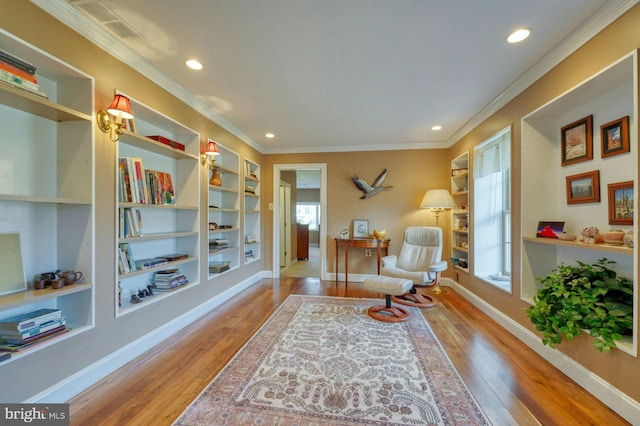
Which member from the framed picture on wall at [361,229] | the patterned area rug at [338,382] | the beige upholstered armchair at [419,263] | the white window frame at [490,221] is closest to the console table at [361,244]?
the framed picture on wall at [361,229]

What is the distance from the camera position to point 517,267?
2.43m

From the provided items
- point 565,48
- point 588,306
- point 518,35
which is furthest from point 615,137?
point 588,306

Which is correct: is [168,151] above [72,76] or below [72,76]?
below

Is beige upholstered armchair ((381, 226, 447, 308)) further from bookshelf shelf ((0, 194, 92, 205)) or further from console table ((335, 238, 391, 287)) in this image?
bookshelf shelf ((0, 194, 92, 205))

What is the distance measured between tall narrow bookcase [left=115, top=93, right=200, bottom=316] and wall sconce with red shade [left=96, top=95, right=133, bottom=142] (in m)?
0.11

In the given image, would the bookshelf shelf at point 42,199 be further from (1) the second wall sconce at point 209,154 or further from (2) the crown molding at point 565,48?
(2) the crown molding at point 565,48

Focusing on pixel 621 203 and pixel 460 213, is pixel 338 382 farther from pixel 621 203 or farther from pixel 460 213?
pixel 460 213

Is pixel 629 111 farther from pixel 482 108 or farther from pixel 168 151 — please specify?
Result: pixel 168 151

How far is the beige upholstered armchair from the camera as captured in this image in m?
3.16

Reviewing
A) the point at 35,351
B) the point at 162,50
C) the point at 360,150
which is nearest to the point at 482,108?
the point at 360,150

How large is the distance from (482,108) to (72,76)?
3741 mm

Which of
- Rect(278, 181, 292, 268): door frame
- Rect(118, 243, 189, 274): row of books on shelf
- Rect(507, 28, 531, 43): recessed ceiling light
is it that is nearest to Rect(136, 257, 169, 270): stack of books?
Rect(118, 243, 189, 274): row of books on shelf

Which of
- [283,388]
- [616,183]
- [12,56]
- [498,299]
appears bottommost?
[283,388]

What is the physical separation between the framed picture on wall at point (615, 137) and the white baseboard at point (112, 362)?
3775 mm
